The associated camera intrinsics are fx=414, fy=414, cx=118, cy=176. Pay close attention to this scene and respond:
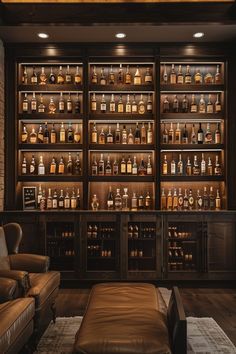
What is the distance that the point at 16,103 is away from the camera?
5965 millimetres

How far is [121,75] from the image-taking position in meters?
6.16

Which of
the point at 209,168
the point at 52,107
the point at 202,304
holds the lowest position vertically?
the point at 202,304

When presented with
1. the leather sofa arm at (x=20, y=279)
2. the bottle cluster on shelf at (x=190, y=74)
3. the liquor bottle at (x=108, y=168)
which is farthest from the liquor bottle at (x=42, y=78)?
the leather sofa arm at (x=20, y=279)

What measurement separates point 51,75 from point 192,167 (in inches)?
98.5

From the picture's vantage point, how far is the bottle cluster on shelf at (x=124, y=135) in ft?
19.9

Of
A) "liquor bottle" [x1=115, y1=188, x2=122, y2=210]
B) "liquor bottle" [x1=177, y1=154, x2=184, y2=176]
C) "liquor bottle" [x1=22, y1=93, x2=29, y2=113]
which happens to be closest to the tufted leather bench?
"liquor bottle" [x1=115, y1=188, x2=122, y2=210]

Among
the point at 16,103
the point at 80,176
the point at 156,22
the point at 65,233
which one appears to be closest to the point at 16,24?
the point at 16,103

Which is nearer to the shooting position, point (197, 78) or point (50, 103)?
point (197, 78)

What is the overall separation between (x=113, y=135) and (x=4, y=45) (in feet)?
6.60

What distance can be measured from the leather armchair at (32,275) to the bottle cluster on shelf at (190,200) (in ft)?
8.06

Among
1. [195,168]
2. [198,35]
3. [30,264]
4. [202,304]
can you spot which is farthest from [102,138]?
[202,304]

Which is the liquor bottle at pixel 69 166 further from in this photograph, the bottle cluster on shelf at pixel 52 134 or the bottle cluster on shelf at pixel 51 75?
the bottle cluster on shelf at pixel 51 75

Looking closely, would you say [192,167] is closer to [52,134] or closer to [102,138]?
[102,138]

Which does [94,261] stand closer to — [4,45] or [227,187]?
[227,187]
